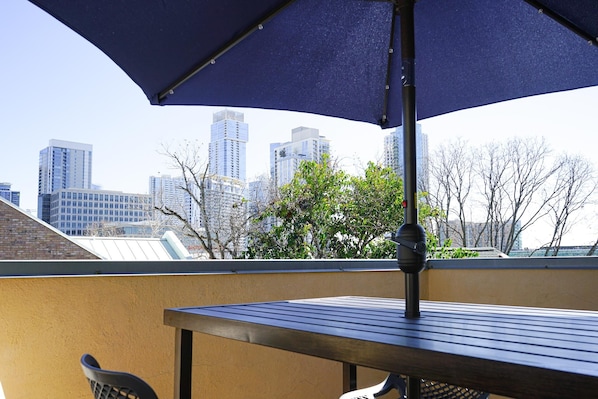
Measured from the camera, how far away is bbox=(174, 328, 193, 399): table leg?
5.59ft

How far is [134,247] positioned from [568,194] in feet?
17.7

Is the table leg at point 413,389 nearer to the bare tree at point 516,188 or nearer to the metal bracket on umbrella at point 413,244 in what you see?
the metal bracket on umbrella at point 413,244

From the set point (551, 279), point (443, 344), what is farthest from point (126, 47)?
point (551, 279)

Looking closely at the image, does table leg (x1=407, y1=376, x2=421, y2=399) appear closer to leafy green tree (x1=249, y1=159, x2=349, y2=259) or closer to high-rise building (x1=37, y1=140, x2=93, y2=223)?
leafy green tree (x1=249, y1=159, x2=349, y2=259)

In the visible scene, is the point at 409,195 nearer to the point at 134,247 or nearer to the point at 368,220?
the point at 134,247

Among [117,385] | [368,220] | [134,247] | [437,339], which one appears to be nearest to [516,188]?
[368,220]

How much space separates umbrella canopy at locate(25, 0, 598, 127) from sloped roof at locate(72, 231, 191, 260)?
11.4 feet

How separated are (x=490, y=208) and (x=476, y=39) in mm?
5634

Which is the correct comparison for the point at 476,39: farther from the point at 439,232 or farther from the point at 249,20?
the point at 439,232

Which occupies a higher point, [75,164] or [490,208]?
[75,164]

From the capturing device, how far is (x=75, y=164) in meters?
6.95

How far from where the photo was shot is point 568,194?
6.77 m

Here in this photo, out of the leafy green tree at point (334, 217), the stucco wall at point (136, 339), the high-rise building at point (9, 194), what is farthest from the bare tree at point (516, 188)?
the high-rise building at point (9, 194)

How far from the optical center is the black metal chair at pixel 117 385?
3.46ft
